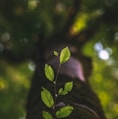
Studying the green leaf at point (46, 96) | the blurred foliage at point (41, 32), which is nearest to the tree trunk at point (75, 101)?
the green leaf at point (46, 96)

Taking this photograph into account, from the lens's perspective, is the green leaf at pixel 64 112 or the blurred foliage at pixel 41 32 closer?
the green leaf at pixel 64 112

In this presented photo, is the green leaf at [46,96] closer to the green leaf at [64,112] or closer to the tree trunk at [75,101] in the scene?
the green leaf at [64,112]

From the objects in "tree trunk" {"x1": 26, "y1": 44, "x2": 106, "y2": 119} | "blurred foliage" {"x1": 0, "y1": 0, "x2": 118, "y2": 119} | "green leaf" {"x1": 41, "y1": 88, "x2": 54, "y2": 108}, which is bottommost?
"green leaf" {"x1": 41, "y1": 88, "x2": 54, "y2": 108}

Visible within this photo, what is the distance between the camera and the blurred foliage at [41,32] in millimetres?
3834

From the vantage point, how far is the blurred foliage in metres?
3.83

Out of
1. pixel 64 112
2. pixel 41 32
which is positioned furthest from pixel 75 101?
pixel 41 32

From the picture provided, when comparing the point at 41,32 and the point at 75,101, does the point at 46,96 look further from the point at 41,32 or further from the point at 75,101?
the point at 41,32

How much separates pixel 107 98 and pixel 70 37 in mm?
1204

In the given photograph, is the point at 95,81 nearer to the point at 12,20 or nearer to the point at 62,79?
the point at 12,20

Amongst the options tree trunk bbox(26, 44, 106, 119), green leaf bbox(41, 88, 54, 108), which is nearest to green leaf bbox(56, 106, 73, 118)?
green leaf bbox(41, 88, 54, 108)

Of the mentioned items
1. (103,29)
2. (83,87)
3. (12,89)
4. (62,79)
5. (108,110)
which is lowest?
Answer: (83,87)

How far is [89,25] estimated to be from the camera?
4129mm

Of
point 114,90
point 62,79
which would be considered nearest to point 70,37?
point 114,90

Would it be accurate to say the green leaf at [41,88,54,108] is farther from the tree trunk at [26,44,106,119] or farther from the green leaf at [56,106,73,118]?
the tree trunk at [26,44,106,119]
